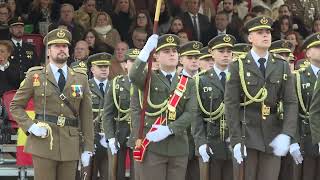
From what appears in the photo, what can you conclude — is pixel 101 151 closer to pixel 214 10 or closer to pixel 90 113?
pixel 90 113

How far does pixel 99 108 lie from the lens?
518 inches

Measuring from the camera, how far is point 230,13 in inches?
710

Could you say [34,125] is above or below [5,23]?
below

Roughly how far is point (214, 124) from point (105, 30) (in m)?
5.90

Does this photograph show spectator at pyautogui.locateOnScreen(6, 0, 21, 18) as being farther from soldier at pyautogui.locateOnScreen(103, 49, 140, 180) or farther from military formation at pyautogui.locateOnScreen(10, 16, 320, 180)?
military formation at pyautogui.locateOnScreen(10, 16, 320, 180)

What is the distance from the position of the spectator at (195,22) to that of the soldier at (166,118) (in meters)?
7.12

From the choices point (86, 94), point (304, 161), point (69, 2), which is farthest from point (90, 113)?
point (69, 2)

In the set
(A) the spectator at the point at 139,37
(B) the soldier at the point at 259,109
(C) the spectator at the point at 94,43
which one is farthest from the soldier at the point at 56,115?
(A) the spectator at the point at 139,37

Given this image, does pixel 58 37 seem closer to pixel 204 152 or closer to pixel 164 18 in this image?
pixel 204 152

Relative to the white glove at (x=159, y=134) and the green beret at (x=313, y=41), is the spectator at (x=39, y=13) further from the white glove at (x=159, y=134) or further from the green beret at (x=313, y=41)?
the white glove at (x=159, y=134)

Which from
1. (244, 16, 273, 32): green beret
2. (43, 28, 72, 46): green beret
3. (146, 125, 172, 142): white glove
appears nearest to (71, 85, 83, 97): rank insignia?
(43, 28, 72, 46): green beret

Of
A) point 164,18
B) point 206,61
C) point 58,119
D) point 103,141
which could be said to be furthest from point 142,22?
point 58,119

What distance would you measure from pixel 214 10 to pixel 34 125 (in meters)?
9.14

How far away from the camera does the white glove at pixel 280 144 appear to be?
9398 millimetres
